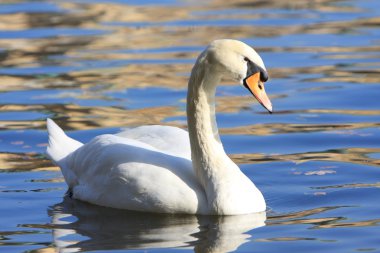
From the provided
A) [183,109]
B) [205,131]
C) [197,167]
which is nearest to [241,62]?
[205,131]

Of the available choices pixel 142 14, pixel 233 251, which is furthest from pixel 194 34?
pixel 233 251

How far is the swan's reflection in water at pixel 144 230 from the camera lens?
7.52m

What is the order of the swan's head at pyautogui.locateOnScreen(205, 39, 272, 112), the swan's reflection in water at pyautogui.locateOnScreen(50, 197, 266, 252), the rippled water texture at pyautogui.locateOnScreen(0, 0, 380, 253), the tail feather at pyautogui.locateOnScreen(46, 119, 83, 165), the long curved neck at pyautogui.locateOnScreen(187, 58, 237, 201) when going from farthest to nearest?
the tail feather at pyautogui.locateOnScreen(46, 119, 83, 165) → the long curved neck at pyautogui.locateOnScreen(187, 58, 237, 201) → the swan's head at pyautogui.locateOnScreen(205, 39, 272, 112) → the rippled water texture at pyautogui.locateOnScreen(0, 0, 380, 253) → the swan's reflection in water at pyautogui.locateOnScreen(50, 197, 266, 252)

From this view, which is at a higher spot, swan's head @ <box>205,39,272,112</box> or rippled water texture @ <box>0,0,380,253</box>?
swan's head @ <box>205,39,272,112</box>

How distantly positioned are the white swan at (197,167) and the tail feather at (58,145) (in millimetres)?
782

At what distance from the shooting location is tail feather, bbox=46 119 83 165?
31.1ft

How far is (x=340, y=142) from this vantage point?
10.4 m

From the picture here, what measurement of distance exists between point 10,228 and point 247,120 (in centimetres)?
406

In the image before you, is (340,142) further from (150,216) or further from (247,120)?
(150,216)

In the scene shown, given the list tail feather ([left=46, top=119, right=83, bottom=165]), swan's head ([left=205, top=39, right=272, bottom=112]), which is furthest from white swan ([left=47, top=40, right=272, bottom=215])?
tail feather ([left=46, top=119, right=83, bottom=165])

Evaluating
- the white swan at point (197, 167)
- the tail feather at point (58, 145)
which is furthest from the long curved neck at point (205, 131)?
the tail feather at point (58, 145)

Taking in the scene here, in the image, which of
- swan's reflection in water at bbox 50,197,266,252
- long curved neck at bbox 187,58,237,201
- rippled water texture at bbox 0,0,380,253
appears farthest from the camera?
long curved neck at bbox 187,58,237,201

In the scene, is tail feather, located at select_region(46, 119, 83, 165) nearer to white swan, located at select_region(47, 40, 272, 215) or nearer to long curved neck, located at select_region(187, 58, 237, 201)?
white swan, located at select_region(47, 40, 272, 215)

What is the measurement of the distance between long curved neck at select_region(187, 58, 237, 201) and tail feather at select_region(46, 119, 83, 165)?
1512mm
